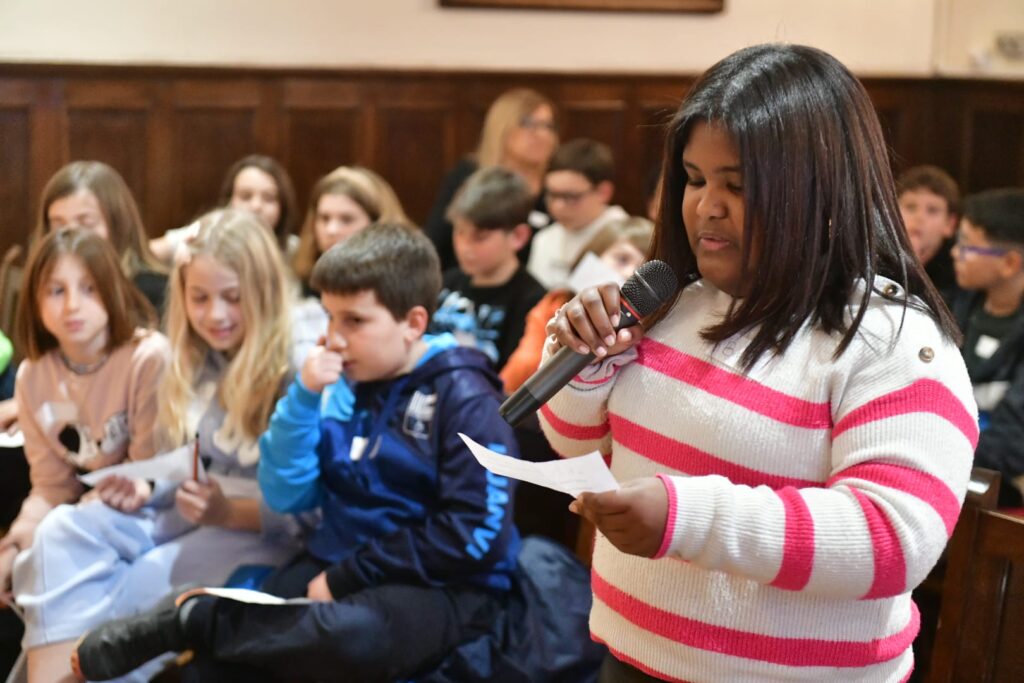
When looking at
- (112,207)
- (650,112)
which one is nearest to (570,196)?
(650,112)

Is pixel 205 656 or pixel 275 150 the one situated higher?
pixel 275 150

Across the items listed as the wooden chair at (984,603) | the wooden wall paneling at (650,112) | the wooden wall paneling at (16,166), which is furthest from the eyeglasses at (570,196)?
the wooden chair at (984,603)

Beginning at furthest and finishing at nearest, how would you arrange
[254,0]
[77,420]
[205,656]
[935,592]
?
[254,0] < [77,420] < [935,592] < [205,656]

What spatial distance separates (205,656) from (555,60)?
3.48 meters

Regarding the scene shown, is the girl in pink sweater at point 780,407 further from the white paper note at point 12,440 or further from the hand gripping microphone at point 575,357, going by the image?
the white paper note at point 12,440

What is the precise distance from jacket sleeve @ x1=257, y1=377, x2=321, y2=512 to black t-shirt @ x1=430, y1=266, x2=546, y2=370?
0.96 m

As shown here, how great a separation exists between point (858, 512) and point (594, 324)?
310mm

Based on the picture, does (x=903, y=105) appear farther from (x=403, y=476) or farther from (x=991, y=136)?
(x=403, y=476)

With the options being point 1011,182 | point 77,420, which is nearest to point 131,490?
point 77,420

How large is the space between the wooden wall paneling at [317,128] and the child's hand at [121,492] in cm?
254

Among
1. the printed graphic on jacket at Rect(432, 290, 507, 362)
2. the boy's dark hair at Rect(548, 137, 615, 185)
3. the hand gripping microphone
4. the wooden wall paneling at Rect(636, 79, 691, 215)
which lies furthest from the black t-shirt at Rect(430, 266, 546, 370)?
the hand gripping microphone

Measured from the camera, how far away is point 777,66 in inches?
42.8

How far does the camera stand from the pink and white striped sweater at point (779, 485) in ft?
3.19

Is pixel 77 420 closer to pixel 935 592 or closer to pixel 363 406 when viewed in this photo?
pixel 363 406
